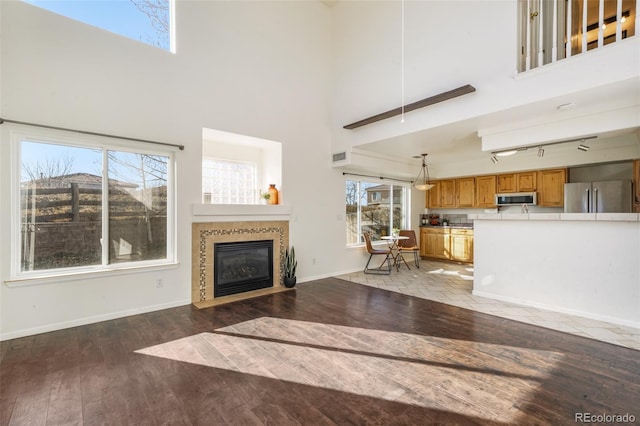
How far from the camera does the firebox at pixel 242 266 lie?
4.45 meters

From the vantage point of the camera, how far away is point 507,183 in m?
6.68

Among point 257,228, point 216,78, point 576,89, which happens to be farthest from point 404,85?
point 257,228

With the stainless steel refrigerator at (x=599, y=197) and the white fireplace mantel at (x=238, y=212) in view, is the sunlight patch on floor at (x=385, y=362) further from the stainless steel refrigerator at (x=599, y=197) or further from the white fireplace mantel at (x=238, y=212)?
the stainless steel refrigerator at (x=599, y=197)

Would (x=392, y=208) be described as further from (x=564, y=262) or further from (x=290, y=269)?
(x=564, y=262)

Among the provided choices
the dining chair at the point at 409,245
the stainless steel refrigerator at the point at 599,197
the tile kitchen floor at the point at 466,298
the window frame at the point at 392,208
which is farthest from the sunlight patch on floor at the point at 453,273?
the stainless steel refrigerator at the point at 599,197

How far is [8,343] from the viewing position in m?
2.85

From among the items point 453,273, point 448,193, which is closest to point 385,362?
point 453,273

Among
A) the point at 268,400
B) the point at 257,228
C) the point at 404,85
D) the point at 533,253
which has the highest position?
the point at 404,85

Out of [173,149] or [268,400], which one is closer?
[268,400]

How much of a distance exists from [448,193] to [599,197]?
310 centimetres

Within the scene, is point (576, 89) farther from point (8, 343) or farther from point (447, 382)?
point (8, 343)

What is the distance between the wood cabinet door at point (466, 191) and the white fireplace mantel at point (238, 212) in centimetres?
494

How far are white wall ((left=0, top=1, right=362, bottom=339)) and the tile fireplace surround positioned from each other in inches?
5.2

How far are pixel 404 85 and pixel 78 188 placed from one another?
4.76 m
